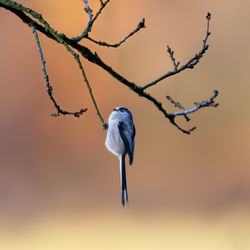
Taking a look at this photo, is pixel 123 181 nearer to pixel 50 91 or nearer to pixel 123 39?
pixel 50 91

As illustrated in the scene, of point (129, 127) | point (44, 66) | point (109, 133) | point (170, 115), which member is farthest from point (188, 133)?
point (44, 66)

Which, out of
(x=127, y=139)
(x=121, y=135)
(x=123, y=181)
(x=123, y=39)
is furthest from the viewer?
(x=123, y=39)

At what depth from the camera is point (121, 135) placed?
11.6 ft

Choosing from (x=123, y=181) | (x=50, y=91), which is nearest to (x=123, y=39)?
(x=50, y=91)

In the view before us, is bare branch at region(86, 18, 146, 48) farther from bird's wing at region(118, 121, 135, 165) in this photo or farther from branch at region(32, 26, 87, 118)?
bird's wing at region(118, 121, 135, 165)

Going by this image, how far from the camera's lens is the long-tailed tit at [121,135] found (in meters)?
3.43

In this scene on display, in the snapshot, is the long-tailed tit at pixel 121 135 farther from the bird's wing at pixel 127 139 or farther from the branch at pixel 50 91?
the branch at pixel 50 91

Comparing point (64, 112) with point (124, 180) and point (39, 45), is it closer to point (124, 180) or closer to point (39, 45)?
point (39, 45)

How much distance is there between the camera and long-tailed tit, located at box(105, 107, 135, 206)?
343 centimetres

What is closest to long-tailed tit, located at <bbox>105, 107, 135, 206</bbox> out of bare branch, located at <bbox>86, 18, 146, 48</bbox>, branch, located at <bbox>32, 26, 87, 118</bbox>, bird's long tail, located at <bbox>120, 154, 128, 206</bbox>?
bird's long tail, located at <bbox>120, 154, 128, 206</bbox>

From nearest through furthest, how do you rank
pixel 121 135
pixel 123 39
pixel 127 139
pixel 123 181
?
pixel 123 181
pixel 121 135
pixel 127 139
pixel 123 39

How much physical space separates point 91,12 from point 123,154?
77.0 inches

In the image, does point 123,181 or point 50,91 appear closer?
point 123,181

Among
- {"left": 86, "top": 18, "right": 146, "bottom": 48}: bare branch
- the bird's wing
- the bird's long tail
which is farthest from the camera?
{"left": 86, "top": 18, "right": 146, "bottom": 48}: bare branch
